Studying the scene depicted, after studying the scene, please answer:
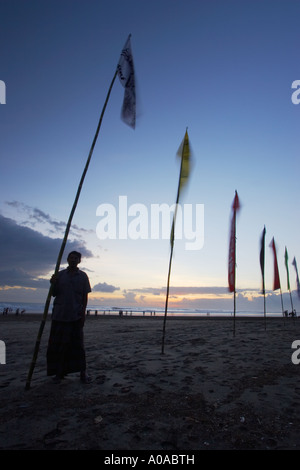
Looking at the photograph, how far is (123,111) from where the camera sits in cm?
629

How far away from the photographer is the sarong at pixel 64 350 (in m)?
4.69

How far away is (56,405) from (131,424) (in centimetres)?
128

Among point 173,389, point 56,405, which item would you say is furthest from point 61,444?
point 173,389

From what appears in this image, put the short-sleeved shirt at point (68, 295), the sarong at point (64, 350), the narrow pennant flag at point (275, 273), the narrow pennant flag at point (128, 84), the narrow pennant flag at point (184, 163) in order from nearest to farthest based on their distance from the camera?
the sarong at point (64, 350)
the short-sleeved shirt at point (68, 295)
the narrow pennant flag at point (128, 84)
the narrow pennant flag at point (184, 163)
the narrow pennant flag at point (275, 273)

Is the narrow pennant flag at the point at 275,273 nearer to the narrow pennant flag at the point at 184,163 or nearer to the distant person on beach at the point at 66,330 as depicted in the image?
the narrow pennant flag at the point at 184,163

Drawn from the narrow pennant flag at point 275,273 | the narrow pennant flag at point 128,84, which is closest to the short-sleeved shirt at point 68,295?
the narrow pennant flag at point 128,84

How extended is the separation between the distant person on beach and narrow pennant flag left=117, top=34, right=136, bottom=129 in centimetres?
418

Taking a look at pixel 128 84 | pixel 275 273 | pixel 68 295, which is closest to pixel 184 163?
pixel 128 84

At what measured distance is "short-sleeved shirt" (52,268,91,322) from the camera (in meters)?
4.82

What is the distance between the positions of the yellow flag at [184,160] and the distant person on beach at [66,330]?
193 inches

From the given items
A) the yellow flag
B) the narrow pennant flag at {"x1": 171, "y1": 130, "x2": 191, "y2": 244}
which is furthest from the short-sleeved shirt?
the yellow flag

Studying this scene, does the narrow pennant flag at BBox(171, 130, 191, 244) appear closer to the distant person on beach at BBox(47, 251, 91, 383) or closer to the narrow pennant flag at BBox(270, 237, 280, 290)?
the distant person on beach at BBox(47, 251, 91, 383)

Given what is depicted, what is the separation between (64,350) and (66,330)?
1.20 feet
